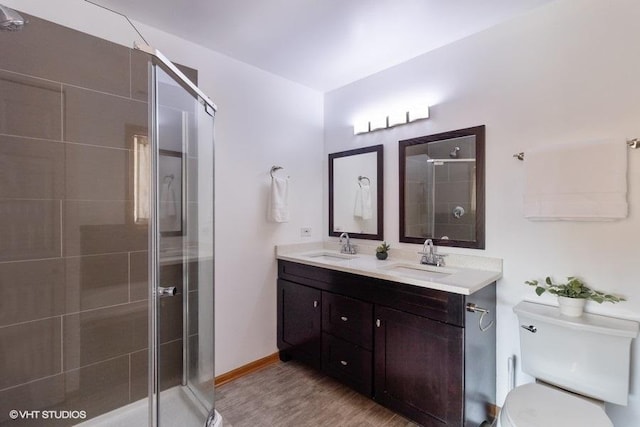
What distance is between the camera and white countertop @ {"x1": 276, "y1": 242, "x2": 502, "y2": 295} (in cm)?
163

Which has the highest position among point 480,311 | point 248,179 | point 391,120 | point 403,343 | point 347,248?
point 391,120

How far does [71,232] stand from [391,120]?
2209mm

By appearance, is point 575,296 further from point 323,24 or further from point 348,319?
point 323,24

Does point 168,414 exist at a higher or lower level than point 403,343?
lower

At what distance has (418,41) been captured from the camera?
2.05 m

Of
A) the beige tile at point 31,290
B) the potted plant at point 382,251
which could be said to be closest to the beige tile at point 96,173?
the beige tile at point 31,290

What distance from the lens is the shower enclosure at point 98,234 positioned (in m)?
1.45

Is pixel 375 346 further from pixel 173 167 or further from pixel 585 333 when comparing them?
pixel 173 167

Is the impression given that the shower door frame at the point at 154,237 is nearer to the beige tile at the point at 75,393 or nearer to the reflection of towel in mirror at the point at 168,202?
the reflection of towel in mirror at the point at 168,202

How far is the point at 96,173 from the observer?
5.46 ft

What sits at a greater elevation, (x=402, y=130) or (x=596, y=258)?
(x=402, y=130)

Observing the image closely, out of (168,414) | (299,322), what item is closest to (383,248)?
(299,322)

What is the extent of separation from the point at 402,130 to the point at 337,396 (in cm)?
202

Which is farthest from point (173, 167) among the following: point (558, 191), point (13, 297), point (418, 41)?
point (558, 191)
